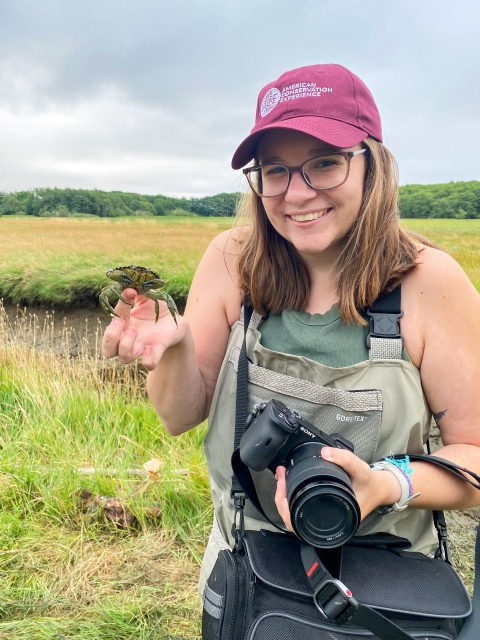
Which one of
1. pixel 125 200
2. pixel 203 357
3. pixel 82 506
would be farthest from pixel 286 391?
pixel 125 200

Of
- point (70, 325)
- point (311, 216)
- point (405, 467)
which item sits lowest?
point (70, 325)

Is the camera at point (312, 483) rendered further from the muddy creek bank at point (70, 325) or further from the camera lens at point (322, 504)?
the muddy creek bank at point (70, 325)

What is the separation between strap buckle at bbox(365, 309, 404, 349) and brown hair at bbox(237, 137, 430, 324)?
5cm

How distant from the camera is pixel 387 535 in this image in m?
1.77

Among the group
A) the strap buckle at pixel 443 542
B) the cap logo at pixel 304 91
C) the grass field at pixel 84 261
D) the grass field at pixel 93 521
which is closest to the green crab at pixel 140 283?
the cap logo at pixel 304 91

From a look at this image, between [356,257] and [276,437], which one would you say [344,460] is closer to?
[276,437]

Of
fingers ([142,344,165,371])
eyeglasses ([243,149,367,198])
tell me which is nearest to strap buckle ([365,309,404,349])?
eyeglasses ([243,149,367,198])

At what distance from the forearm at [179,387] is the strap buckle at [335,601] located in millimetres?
917

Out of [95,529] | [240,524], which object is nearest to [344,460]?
[240,524]

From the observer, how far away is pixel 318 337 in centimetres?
190

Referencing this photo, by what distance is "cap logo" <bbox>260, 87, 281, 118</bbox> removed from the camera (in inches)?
75.7

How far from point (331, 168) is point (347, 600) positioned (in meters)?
1.45

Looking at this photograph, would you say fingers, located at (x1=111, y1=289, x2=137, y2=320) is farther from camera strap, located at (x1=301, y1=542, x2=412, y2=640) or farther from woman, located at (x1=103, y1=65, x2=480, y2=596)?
camera strap, located at (x1=301, y1=542, x2=412, y2=640)

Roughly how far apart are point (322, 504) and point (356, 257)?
96 cm
